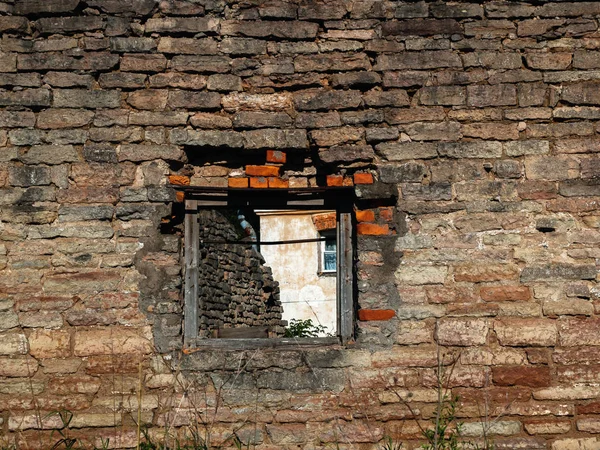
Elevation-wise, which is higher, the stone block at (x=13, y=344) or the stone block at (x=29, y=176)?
the stone block at (x=29, y=176)

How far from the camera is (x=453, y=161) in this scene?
177 inches

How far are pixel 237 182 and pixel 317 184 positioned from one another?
1.67ft

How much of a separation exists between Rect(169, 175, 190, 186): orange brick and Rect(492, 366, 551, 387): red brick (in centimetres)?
217

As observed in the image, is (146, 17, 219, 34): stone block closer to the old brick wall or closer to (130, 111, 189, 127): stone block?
the old brick wall

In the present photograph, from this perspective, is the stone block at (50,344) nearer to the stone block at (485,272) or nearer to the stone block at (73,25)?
the stone block at (73,25)

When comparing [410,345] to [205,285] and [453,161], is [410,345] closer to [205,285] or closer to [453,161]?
[453,161]

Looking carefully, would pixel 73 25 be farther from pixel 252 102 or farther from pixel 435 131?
pixel 435 131

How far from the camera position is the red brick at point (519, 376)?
4328 millimetres

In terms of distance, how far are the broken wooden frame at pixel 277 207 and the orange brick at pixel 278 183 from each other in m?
0.04

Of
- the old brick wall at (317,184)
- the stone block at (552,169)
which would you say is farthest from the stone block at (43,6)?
the stone block at (552,169)

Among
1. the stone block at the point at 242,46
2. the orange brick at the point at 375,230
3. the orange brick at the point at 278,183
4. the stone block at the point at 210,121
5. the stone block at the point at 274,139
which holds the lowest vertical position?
the orange brick at the point at 375,230

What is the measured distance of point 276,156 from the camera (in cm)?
459

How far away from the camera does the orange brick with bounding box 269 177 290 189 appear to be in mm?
4621

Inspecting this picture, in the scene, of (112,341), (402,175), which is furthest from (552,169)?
(112,341)
